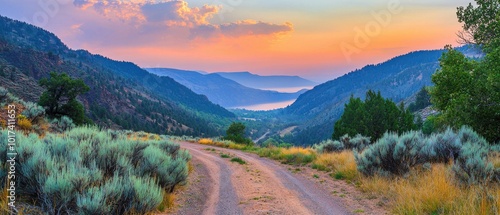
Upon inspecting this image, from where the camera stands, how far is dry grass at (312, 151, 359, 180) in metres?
12.1

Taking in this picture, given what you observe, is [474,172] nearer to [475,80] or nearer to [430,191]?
[430,191]

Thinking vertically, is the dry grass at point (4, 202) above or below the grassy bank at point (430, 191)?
above

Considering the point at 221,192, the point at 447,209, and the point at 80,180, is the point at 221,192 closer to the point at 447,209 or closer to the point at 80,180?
the point at 80,180

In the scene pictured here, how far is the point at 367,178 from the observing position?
10.5 m

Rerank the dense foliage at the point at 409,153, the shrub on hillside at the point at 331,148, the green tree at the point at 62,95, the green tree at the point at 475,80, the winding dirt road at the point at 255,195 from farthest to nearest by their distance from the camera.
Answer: the green tree at the point at 62,95 → the shrub on hillside at the point at 331,148 → the green tree at the point at 475,80 → the dense foliage at the point at 409,153 → the winding dirt road at the point at 255,195

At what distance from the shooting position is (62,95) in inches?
1161

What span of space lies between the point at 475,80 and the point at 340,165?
9323 millimetres

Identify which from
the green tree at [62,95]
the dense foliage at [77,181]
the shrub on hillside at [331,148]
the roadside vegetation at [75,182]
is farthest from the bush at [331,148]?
the green tree at [62,95]

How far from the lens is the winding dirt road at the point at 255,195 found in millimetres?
7777

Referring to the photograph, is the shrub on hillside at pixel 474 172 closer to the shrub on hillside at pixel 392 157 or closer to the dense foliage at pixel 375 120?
the shrub on hillside at pixel 392 157

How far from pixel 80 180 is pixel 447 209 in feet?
24.6

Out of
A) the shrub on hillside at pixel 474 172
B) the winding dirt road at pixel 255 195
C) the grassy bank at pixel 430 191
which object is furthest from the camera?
the winding dirt road at pixel 255 195

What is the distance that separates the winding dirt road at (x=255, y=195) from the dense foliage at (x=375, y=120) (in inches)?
701

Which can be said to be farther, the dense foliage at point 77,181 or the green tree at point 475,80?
the green tree at point 475,80
